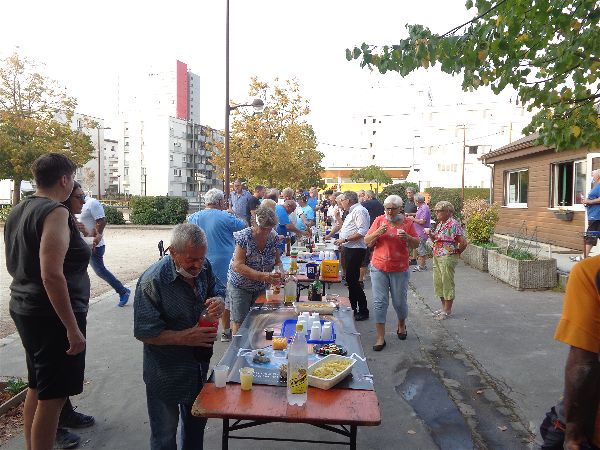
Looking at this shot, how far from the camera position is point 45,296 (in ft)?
9.87

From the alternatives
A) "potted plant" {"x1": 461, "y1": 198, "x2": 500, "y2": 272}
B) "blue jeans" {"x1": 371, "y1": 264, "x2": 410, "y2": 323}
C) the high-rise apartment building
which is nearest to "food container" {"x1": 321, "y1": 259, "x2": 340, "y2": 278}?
"blue jeans" {"x1": 371, "y1": 264, "x2": 410, "y2": 323}

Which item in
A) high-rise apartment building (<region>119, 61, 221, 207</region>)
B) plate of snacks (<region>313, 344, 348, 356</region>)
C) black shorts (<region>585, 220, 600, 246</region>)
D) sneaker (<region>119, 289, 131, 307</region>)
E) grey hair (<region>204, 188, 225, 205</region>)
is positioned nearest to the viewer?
plate of snacks (<region>313, 344, 348, 356</region>)

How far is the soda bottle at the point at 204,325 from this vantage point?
111 inches

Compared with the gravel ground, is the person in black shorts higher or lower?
higher

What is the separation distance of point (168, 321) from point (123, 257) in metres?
12.8

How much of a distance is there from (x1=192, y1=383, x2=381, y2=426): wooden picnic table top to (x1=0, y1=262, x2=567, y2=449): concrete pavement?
185 millimetres

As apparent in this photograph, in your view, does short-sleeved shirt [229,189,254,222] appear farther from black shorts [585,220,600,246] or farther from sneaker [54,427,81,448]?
sneaker [54,427,81,448]

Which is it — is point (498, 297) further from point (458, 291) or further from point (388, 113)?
point (388, 113)

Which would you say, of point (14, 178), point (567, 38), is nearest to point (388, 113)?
point (14, 178)

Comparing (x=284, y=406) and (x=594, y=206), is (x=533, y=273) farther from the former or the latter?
(x=284, y=406)

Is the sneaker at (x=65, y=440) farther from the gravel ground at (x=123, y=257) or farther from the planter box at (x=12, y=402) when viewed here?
the gravel ground at (x=123, y=257)

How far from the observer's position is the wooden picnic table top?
2.51 metres

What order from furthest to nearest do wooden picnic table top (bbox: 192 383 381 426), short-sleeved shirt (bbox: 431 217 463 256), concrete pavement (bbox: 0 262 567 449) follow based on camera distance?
1. short-sleeved shirt (bbox: 431 217 463 256)
2. concrete pavement (bbox: 0 262 567 449)
3. wooden picnic table top (bbox: 192 383 381 426)

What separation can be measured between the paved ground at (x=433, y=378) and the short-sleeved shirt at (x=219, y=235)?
3.48 feet
